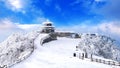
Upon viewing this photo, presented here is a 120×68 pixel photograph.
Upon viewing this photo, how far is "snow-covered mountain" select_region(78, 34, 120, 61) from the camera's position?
97.2 metres

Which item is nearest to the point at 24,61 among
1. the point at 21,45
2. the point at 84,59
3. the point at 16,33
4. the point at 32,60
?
the point at 32,60

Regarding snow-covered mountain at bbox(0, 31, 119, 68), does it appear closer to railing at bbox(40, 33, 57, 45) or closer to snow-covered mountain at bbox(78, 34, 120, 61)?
snow-covered mountain at bbox(78, 34, 120, 61)

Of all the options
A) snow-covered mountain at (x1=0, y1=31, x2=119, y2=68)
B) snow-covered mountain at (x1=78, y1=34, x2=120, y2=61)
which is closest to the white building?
snow-covered mountain at (x1=0, y1=31, x2=119, y2=68)

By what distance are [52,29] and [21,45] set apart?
22.3m

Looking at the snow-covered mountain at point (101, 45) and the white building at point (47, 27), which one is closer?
the snow-covered mountain at point (101, 45)

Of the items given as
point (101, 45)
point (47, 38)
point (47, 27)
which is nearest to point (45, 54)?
point (47, 38)

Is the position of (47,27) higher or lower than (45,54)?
higher

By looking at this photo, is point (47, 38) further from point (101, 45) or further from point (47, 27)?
point (101, 45)

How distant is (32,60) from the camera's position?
60.2 m

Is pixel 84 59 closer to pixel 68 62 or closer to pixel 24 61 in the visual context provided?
pixel 68 62

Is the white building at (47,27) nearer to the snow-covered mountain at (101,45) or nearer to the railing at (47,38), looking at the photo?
the railing at (47,38)

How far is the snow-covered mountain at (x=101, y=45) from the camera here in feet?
319

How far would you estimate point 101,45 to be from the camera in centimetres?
10694

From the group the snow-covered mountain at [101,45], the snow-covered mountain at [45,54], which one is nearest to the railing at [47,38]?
the snow-covered mountain at [45,54]
